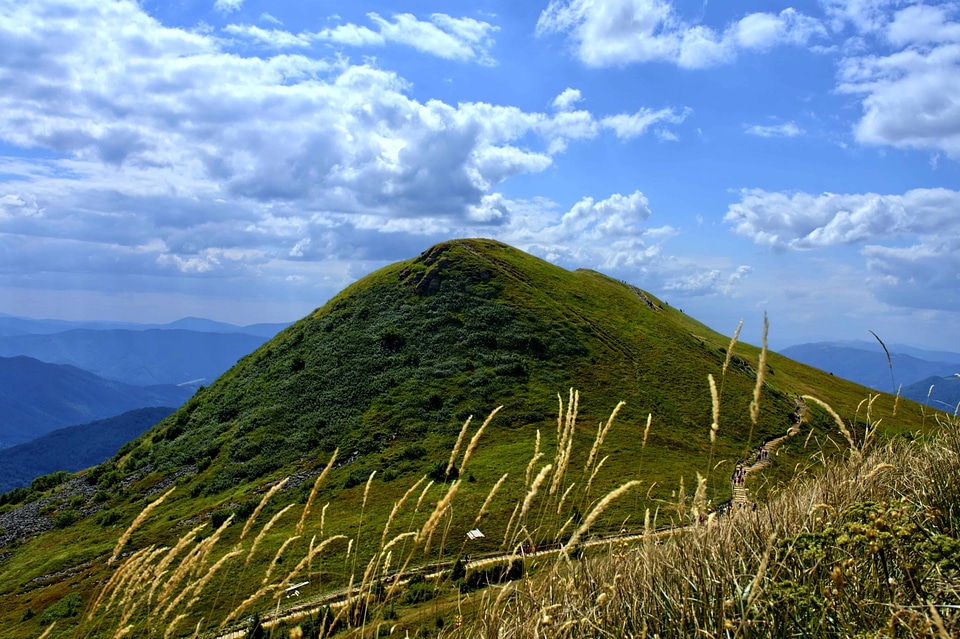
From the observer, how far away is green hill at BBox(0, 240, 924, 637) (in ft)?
118

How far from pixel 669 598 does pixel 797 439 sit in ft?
191

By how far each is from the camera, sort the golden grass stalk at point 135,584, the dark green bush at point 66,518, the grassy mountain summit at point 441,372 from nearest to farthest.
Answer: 1. the golden grass stalk at point 135,584
2. the dark green bush at point 66,518
3. the grassy mountain summit at point 441,372

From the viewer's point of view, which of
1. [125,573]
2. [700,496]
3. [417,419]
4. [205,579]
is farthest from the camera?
[417,419]

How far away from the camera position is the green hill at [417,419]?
1414 inches

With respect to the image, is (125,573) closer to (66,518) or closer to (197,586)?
(197,586)

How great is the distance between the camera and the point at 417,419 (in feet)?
171

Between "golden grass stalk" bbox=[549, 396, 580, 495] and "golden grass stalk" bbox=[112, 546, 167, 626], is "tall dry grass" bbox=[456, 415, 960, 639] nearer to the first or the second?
"golden grass stalk" bbox=[549, 396, 580, 495]

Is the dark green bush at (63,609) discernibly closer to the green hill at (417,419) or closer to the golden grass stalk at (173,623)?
the green hill at (417,419)

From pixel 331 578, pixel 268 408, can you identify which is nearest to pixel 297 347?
pixel 268 408

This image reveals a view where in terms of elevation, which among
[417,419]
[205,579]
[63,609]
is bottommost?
[63,609]

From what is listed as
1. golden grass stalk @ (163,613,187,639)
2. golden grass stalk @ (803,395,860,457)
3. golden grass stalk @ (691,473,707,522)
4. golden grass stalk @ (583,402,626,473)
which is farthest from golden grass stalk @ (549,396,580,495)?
golden grass stalk @ (163,613,187,639)

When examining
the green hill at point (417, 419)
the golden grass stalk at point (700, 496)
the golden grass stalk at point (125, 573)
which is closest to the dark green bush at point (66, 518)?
the green hill at point (417, 419)

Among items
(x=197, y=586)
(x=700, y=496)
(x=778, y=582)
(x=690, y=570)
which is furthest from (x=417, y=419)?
Answer: (x=778, y=582)

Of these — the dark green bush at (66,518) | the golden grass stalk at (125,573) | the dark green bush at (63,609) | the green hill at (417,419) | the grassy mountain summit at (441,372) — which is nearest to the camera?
the golden grass stalk at (125,573)
